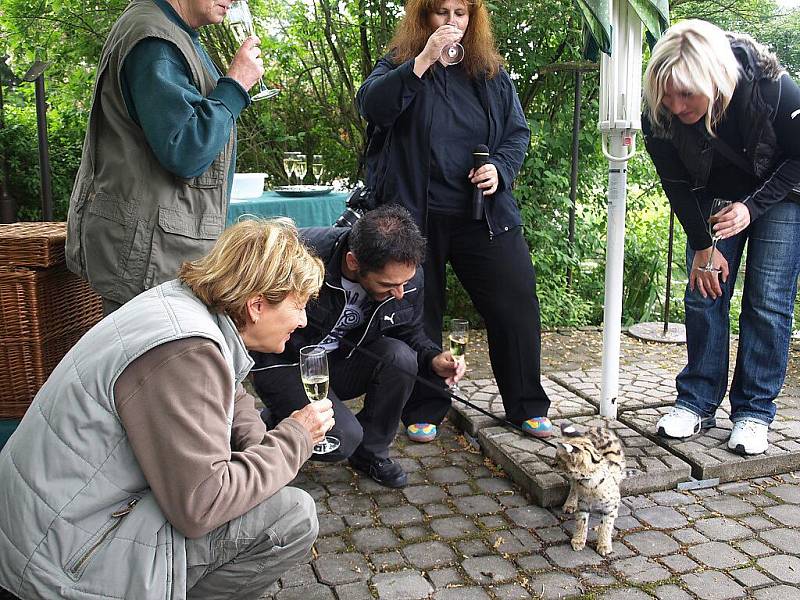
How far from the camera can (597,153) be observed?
6.49 metres

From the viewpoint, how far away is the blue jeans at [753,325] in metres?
3.51

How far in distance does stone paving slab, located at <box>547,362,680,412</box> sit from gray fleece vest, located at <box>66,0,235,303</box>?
2538 millimetres

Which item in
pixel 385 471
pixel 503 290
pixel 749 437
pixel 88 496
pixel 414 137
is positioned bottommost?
pixel 385 471

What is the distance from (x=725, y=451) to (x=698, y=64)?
5.77 ft

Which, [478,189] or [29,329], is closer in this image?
[29,329]

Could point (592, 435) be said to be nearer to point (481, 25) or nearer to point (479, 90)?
point (479, 90)

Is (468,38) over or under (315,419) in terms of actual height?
over

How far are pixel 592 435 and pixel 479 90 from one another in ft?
5.50

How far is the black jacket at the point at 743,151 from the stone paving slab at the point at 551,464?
1.00 m

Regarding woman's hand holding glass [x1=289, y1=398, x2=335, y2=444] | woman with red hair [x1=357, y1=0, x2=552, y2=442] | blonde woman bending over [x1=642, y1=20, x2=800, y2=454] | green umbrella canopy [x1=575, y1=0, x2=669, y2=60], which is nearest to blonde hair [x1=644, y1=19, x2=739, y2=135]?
blonde woman bending over [x1=642, y1=20, x2=800, y2=454]

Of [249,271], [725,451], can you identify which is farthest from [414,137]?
[725,451]

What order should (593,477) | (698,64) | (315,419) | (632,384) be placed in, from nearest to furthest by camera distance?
(315,419)
(593,477)
(698,64)
(632,384)

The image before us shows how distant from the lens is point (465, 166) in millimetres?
3605

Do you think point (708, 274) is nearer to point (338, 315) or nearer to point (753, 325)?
point (753, 325)
